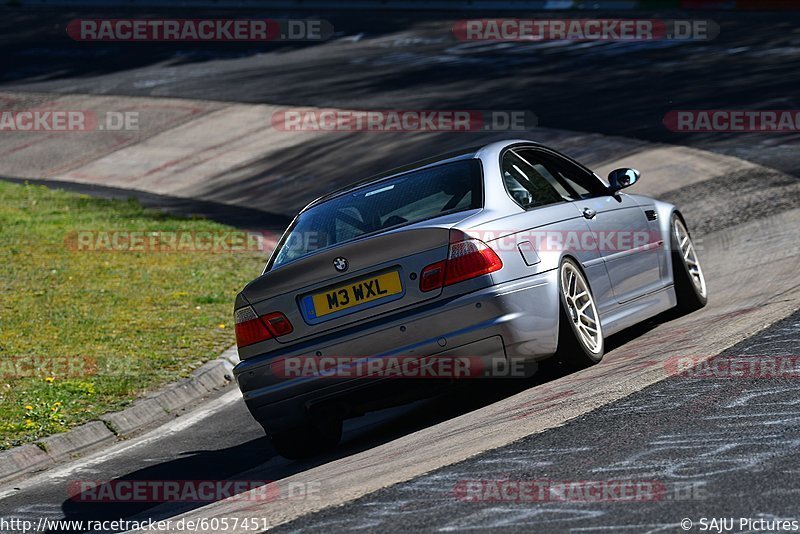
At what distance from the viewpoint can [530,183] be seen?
318 inches

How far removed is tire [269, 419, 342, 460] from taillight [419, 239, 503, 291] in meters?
Answer: 1.05

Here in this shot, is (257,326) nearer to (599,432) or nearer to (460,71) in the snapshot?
(599,432)

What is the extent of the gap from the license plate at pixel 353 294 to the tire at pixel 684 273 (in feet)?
10.2

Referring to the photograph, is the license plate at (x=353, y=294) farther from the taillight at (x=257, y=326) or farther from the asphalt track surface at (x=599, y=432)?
the asphalt track surface at (x=599, y=432)

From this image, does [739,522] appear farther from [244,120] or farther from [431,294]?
[244,120]

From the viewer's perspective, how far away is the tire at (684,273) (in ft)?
30.8

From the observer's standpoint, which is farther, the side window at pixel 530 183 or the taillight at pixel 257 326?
the side window at pixel 530 183

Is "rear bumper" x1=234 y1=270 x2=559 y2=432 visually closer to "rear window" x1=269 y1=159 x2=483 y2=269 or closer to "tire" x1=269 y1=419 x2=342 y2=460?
"tire" x1=269 y1=419 x2=342 y2=460

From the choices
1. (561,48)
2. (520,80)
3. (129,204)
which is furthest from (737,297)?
→ (561,48)

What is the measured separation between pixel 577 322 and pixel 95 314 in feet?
20.7

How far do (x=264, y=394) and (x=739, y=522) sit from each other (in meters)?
3.29

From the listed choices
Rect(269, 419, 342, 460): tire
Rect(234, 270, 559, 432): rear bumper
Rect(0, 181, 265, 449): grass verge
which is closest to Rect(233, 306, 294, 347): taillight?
Rect(234, 270, 559, 432): rear bumper

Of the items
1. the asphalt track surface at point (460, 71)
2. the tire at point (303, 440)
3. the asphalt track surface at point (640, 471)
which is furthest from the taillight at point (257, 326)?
the asphalt track surface at point (460, 71)

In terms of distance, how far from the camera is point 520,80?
2500 cm
